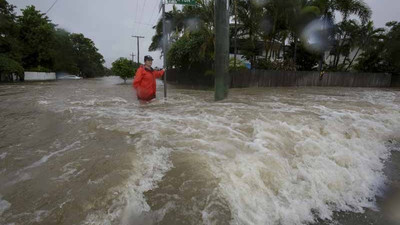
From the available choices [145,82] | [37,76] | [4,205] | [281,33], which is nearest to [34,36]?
[37,76]

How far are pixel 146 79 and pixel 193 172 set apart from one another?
4.17 meters

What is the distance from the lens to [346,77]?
1934cm

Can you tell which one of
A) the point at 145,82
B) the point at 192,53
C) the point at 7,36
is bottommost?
the point at 145,82

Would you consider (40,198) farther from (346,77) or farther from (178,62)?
(346,77)

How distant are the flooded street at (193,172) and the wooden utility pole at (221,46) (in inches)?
133

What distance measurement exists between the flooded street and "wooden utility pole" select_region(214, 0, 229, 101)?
3382 millimetres

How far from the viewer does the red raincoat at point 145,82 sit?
6046 millimetres

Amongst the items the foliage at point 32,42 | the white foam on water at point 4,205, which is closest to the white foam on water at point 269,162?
the white foam on water at point 4,205

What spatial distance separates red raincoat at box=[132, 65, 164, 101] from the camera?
605 centimetres

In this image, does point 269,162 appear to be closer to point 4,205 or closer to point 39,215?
point 39,215

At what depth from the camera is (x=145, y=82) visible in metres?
6.34

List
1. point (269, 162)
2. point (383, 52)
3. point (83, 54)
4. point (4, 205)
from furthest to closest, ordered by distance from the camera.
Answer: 1. point (83, 54)
2. point (383, 52)
3. point (269, 162)
4. point (4, 205)

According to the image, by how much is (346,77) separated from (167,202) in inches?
835

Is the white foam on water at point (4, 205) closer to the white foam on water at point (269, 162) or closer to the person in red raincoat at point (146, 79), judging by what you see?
the white foam on water at point (269, 162)
